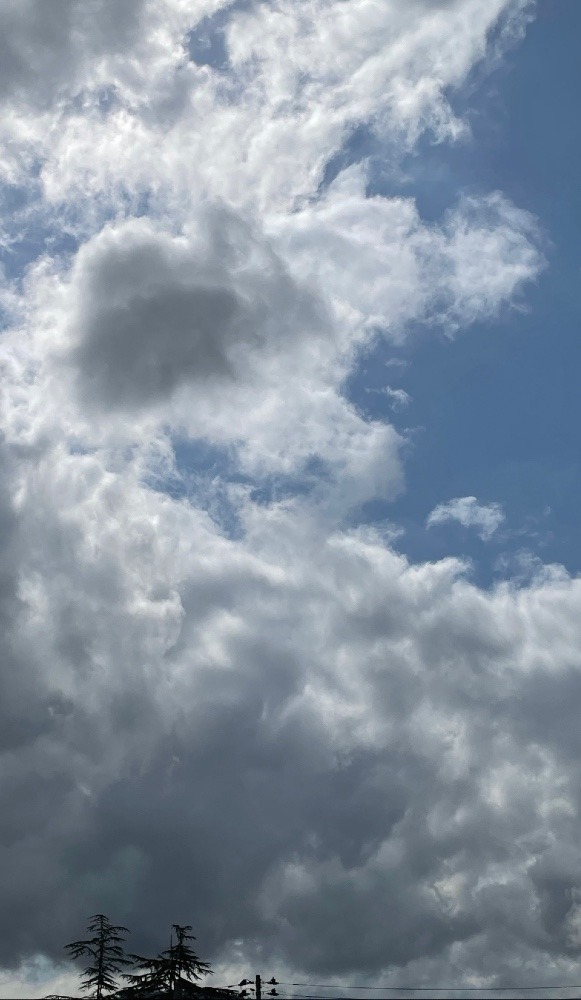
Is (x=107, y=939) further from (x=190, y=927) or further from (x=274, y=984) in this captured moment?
(x=274, y=984)

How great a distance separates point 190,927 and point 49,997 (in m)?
16.6

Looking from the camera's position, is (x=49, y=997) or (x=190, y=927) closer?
(x=49, y=997)

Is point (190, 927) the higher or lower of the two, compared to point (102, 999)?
higher

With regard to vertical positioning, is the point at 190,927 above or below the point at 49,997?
above

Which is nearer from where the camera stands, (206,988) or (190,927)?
(206,988)

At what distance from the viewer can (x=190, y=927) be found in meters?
110

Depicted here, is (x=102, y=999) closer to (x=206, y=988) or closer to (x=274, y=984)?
(x=206, y=988)

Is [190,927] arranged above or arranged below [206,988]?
above

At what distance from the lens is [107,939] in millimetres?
108312

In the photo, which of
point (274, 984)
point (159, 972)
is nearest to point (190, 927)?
point (159, 972)

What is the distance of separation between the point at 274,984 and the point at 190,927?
48.4 ft

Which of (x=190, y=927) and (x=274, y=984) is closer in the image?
(x=274, y=984)

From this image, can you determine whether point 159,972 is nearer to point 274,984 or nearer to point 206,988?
point 206,988

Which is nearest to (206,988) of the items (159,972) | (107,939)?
(159,972)
